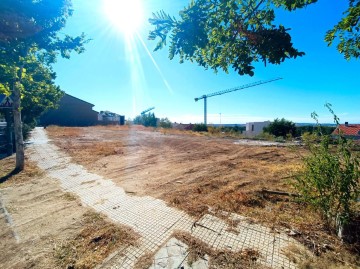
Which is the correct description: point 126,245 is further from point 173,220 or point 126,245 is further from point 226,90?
point 226,90

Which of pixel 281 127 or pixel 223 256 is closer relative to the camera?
pixel 223 256

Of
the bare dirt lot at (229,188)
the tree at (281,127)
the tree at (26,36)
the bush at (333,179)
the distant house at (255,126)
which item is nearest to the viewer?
the bush at (333,179)

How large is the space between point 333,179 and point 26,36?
7019 mm

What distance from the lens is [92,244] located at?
2693mm

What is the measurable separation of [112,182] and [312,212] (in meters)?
4.47

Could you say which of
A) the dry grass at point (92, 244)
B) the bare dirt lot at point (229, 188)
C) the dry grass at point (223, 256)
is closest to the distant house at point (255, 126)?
the bare dirt lot at point (229, 188)

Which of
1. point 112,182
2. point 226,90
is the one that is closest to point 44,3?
point 112,182

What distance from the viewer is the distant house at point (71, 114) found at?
34969mm

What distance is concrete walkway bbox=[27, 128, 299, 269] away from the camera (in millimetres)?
2463

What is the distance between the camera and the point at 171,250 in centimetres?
258

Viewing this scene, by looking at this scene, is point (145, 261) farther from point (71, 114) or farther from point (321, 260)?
point (71, 114)

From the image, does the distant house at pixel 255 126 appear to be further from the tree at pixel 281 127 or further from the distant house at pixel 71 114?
A: the distant house at pixel 71 114

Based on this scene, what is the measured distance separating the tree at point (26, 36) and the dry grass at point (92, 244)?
3872 mm

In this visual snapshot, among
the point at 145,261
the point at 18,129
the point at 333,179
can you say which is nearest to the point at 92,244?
the point at 145,261
